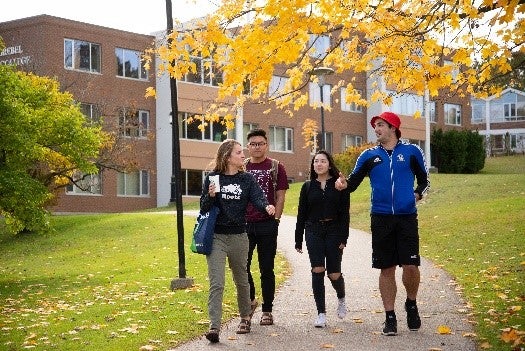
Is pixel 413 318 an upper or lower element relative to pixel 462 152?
lower

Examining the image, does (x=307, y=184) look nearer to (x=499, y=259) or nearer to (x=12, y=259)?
(x=499, y=259)

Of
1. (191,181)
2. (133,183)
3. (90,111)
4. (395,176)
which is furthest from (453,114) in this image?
(395,176)

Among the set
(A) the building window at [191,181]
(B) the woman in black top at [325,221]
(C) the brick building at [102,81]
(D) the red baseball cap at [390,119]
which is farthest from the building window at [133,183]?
(D) the red baseball cap at [390,119]

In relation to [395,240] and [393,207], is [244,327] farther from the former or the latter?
[393,207]

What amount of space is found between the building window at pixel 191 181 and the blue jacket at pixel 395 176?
3712 centimetres

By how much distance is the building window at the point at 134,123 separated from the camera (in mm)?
43353

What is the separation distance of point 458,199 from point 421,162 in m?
23.9

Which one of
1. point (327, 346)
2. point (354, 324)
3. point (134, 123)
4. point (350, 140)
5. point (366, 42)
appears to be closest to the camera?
point (327, 346)

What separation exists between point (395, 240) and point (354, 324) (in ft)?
3.86

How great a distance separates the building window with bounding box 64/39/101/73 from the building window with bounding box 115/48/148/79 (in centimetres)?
131

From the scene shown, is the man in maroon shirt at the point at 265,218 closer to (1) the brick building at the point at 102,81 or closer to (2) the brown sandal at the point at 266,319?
(2) the brown sandal at the point at 266,319

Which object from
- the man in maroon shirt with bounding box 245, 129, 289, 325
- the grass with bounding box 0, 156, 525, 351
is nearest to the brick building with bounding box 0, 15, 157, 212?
the grass with bounding box 0, 156, 525, 351

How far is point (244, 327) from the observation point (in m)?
9.50

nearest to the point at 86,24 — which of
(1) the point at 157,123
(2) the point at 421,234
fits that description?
(1) the point at 157,123
